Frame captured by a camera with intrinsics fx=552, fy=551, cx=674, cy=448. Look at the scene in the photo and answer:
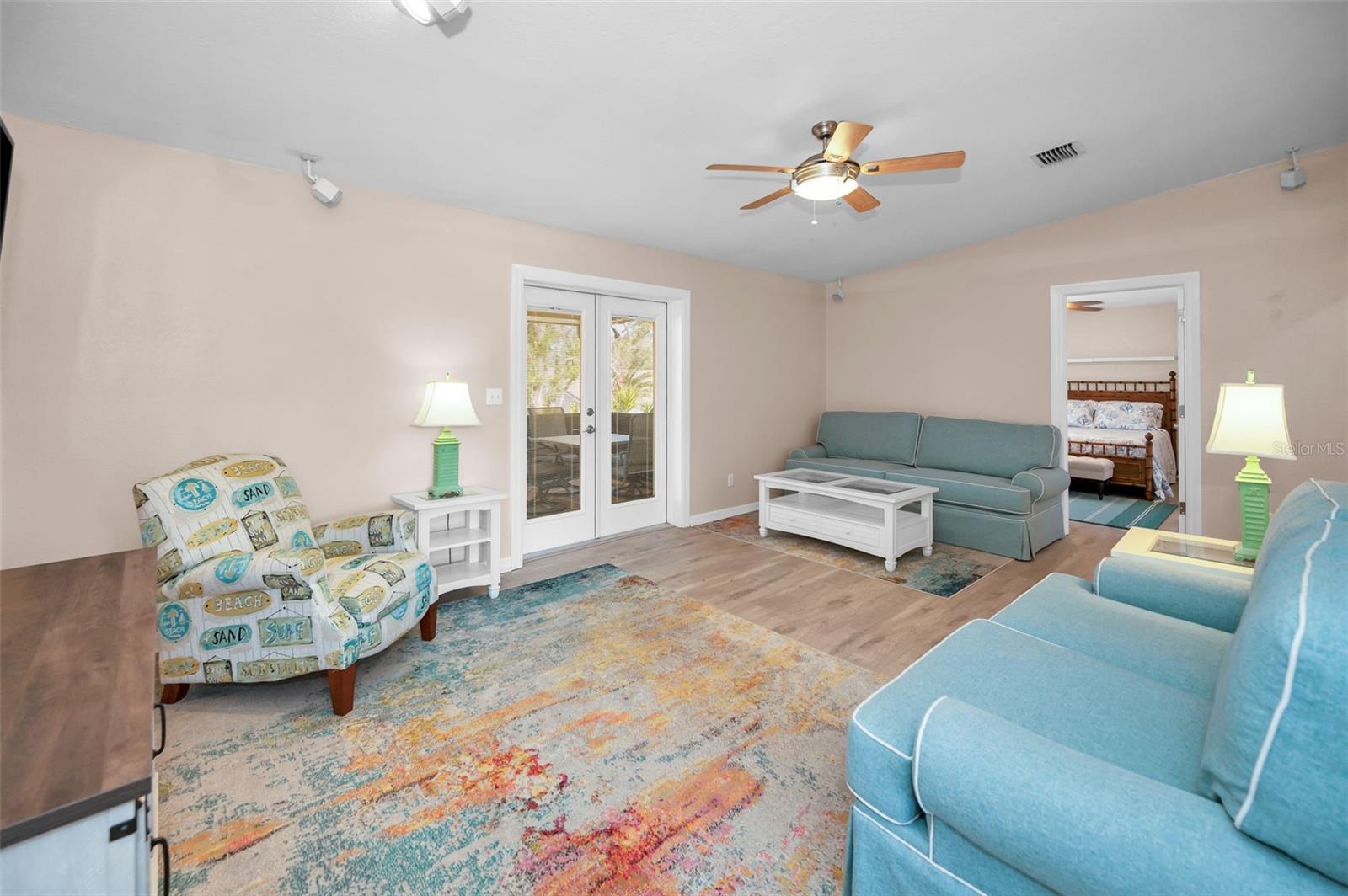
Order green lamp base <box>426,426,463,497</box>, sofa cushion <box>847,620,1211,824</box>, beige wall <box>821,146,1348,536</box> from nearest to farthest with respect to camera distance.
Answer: sofa cushion <box>847,620,1211,824</box>, green lamp base <box>426,426,463,497</box>, beige wall <box>821,146,1348,536</box>

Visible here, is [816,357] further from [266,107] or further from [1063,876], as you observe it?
[1063,876]

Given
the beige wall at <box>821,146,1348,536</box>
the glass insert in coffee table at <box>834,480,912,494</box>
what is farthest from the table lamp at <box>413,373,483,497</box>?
the beige wall at <box>821,146,1348,536</box>

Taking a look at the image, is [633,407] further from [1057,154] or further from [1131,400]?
[1131,400]

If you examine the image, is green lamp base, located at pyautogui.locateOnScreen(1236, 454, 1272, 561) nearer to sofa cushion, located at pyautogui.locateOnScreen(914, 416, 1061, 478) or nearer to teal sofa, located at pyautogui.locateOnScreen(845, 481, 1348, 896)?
teal sofa, located at pyautogui.locateOnScreen(845, 481, 1348, 896)

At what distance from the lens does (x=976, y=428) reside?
192 inches

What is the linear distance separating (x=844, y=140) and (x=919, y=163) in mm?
374

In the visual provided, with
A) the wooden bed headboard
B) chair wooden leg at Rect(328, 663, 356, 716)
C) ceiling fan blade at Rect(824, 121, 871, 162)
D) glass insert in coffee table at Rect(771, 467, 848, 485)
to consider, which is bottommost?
chair wooden leg at Rect(328, 663, 356, 716)

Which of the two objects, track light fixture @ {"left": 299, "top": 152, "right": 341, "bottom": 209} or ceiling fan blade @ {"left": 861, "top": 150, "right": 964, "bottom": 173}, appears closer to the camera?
ceiling fan blade @ {"left": 861, "top": 150, "right": 964, "bottom": 173}

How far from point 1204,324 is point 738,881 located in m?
4.82

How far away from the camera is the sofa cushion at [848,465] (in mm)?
4867

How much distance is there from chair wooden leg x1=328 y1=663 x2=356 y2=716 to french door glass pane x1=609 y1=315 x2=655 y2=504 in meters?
2.73

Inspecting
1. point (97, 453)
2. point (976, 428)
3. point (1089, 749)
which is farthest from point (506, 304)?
point (976, 428)

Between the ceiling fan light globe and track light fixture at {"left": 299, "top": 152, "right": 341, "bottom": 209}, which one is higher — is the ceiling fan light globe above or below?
below

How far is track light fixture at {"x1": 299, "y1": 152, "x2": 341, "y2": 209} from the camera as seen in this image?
288cm
